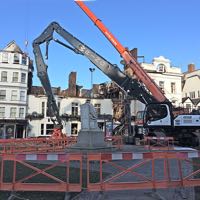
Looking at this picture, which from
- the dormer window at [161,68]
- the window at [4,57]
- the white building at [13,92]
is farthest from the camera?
the dormer window at [161,68]

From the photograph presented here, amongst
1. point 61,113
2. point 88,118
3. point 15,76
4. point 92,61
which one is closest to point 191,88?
point 61,113

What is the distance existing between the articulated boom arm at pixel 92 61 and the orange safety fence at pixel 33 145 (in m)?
4.51

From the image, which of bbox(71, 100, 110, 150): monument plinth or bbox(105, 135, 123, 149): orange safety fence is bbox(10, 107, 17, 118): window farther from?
bbox(71, 100, 110, 150): monument plinth

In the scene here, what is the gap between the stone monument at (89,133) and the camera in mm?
19969

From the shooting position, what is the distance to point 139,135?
112 ft

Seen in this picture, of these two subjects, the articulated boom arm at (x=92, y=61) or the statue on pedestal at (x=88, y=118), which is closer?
the statue on pedestal at (x=88, y=118)

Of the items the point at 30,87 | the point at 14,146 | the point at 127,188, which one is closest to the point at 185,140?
the point at 14,146

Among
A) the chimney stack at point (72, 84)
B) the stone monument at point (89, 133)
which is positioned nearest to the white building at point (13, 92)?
the chimney stack at point (72, 84)

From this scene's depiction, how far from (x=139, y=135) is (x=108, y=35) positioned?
34.3ft

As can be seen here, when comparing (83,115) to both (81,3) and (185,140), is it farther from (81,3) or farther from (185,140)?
(81,3)

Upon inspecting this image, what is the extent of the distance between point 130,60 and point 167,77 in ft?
108

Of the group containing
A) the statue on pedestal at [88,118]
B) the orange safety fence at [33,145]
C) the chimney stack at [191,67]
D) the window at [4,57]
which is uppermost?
the chimney stack at [191,67]

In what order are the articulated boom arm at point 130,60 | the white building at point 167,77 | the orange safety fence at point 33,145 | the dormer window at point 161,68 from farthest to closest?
the dormer window at point 161,68 → the white building at point 167,77 → the articulated boom arm at point 130,60 → the orange safety fence at point 33,145

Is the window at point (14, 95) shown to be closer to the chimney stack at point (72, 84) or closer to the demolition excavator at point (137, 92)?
the chimney stack at point (72, 84)
